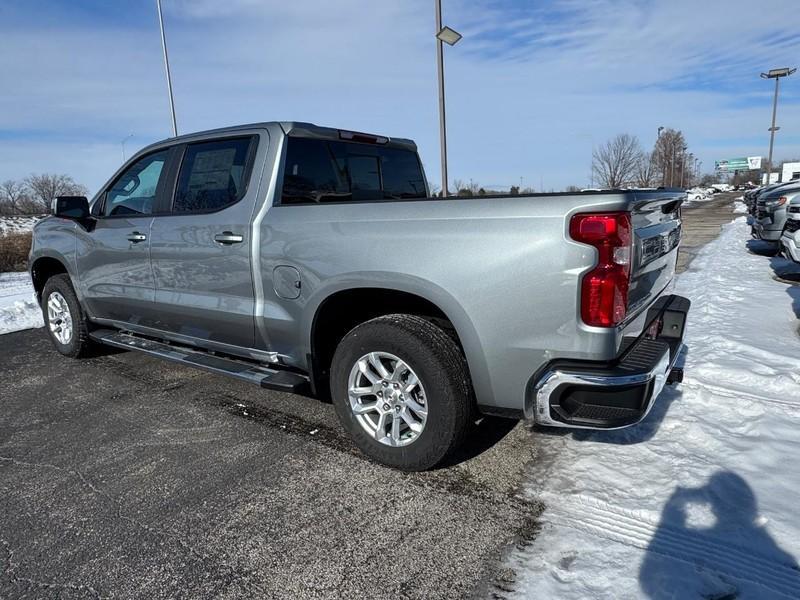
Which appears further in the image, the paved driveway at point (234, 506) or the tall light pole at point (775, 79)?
the tall light pole at point (775, 79)

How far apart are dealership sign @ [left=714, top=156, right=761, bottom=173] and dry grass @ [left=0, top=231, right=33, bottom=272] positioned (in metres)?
124

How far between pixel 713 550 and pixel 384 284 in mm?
1901

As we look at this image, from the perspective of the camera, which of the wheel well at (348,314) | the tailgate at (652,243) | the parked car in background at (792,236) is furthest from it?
the parked car in background at (792,236)

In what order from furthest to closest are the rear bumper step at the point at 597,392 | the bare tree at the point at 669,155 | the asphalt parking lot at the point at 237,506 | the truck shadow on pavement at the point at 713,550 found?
the bare tree at the point at 669,155
the rear bumper step at the point at 597,392
the asphalt parking lot at the point at 237,506
the truck shadow on pavement at the point at 713,550

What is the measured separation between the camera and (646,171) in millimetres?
45812

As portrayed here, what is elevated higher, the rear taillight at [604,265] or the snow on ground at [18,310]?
the rear taillight at [604,265]

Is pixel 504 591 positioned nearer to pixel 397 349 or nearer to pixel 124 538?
pixel 397 349

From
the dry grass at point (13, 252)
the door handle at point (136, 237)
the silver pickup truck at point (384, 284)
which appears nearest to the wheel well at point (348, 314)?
the silver pickup truck at point (384, 284)

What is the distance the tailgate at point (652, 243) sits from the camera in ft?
8.45

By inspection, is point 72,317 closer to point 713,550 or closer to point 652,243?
point 652,243

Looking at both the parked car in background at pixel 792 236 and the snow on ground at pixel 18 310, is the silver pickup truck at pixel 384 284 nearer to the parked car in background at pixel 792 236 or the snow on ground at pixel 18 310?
the snow on ground at pixel 18 310

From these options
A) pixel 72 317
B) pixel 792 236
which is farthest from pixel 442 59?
pixel 72 317

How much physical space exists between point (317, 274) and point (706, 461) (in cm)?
239

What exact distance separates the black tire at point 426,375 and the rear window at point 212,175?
1.35m
